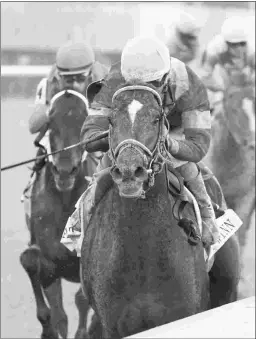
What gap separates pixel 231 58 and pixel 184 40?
1.74 ft

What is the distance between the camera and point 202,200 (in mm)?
5852

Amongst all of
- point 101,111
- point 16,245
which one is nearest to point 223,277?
point 101,111

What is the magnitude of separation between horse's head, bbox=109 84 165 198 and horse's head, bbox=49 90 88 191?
2.16m

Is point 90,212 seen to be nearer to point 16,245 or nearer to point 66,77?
point 66,77

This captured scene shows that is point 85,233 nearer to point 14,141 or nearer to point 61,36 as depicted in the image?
point 14,141

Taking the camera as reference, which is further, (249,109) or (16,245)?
(16,245)

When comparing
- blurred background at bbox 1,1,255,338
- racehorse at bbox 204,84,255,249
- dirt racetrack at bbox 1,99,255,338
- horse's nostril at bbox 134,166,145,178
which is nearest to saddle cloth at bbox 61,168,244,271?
horse's nostril at bbox 134,166,145,178

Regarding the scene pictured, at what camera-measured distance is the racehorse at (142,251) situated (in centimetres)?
512

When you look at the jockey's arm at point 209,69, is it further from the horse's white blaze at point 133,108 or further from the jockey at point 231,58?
the horse's white blaze at point 133,108

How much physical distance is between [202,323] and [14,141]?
12.4 meters

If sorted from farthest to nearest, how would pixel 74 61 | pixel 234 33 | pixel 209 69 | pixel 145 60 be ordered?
pixel 209 69 → pixel 234 33 → pixel 74 61 → pixel 145 60

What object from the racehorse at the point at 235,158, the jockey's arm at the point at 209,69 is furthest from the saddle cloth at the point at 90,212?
the jockey's arm at the point at 209,69

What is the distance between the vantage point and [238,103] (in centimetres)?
1068

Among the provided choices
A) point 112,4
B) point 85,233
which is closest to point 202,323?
point 85,233
